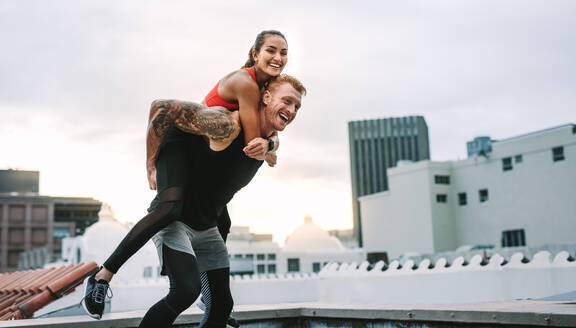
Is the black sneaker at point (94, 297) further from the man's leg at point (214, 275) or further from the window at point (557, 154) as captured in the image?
the window at point (557, 154)

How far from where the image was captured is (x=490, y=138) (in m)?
64.1

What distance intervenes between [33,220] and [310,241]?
50846 mm

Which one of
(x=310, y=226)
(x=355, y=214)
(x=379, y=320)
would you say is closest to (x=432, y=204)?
(x=310, y=226)

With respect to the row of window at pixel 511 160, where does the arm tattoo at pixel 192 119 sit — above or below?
below

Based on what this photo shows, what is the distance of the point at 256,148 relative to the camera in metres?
3.36

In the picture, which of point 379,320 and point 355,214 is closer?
point 379,320

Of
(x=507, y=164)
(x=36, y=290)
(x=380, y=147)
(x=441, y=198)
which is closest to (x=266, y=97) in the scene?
(x=36, y=290)

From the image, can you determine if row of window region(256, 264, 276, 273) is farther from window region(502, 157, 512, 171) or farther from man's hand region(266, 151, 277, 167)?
man's hand region(266, 151, 277, 167)

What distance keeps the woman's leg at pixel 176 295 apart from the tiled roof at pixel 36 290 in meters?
3.50

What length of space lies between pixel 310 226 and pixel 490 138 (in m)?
26.7

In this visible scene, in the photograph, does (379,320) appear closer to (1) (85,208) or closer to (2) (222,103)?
(2) (222,103)

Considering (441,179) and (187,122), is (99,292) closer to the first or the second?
(187,122)

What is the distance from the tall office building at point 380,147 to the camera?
110 meters

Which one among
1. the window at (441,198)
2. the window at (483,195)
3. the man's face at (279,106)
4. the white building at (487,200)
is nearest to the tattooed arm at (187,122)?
the man's face at (279,106)
